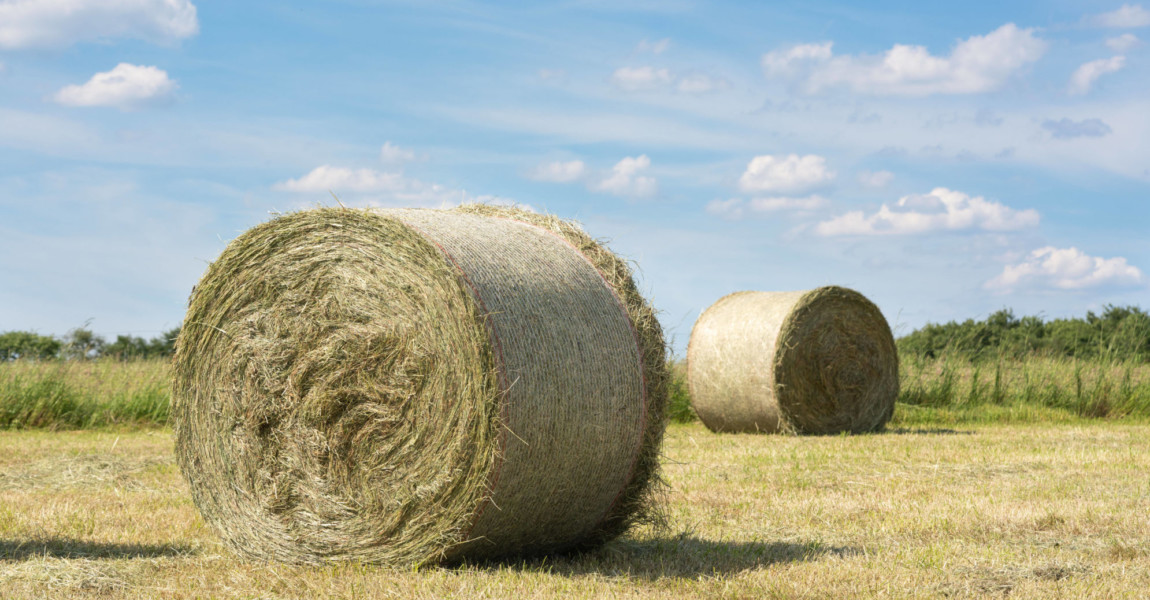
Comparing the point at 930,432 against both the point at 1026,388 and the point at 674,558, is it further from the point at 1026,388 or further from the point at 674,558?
the point at 674,558

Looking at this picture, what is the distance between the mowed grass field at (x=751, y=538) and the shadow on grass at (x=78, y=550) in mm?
20

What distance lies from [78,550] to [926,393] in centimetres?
1323

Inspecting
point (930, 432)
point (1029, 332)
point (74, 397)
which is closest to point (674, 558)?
point (930, 432)

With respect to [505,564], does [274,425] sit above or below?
above

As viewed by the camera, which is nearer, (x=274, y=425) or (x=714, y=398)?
(x=274, y=425)

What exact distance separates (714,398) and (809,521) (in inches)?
254

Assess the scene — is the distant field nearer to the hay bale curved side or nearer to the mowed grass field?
the mowed grass field

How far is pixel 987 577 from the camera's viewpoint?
17.6 feet

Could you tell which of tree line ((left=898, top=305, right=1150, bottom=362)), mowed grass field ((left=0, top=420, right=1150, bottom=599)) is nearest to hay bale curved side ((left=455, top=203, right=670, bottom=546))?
mowed grass field ((left=0, top=420, right=1150, bottom=599))

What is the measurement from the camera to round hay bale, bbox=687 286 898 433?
12.8 metres

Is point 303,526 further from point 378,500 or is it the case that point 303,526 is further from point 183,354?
point 183,354

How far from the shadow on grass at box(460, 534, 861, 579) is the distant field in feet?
27.9

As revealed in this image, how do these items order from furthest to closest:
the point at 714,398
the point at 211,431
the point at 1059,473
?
the point at 714,398 < the point at 1059,473 < the point at 211,431

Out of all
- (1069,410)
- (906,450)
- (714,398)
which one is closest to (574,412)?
(906,450)
